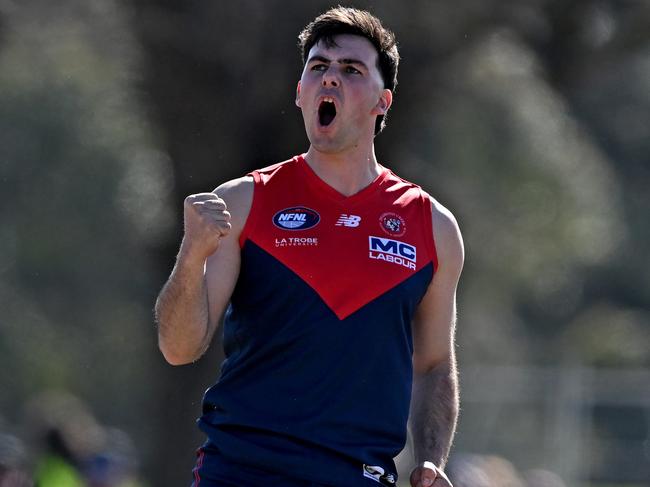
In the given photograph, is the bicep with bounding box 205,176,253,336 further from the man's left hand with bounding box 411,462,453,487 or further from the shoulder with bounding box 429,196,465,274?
the man's left hand with bounding box 411,462,453,487

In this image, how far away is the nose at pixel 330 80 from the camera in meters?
5.30

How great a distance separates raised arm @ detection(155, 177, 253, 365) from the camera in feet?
15.1

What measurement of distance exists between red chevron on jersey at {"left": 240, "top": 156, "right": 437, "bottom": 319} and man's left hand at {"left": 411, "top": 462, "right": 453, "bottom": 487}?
672mm

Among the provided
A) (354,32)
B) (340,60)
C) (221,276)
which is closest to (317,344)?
(221,276)

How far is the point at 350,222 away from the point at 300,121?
9353 millimetres

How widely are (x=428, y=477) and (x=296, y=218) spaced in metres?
1.05

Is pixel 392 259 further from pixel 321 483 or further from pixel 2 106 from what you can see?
pixel 2 106

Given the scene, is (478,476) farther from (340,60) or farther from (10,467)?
(340,60)

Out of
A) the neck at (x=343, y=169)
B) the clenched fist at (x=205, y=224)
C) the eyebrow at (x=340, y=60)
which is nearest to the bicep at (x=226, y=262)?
the clenched fist at (x=205, y=224)

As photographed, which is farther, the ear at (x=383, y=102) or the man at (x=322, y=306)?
the ear at (x=383, y=102)

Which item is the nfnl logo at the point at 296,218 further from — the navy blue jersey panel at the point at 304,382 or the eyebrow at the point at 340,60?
the eyebrow at the point at 340,60

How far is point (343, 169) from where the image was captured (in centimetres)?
537

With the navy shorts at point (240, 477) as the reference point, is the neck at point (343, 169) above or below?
above

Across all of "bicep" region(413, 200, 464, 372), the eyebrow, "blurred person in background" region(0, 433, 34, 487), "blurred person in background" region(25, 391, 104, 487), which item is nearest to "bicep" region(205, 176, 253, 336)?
the eyebrow
